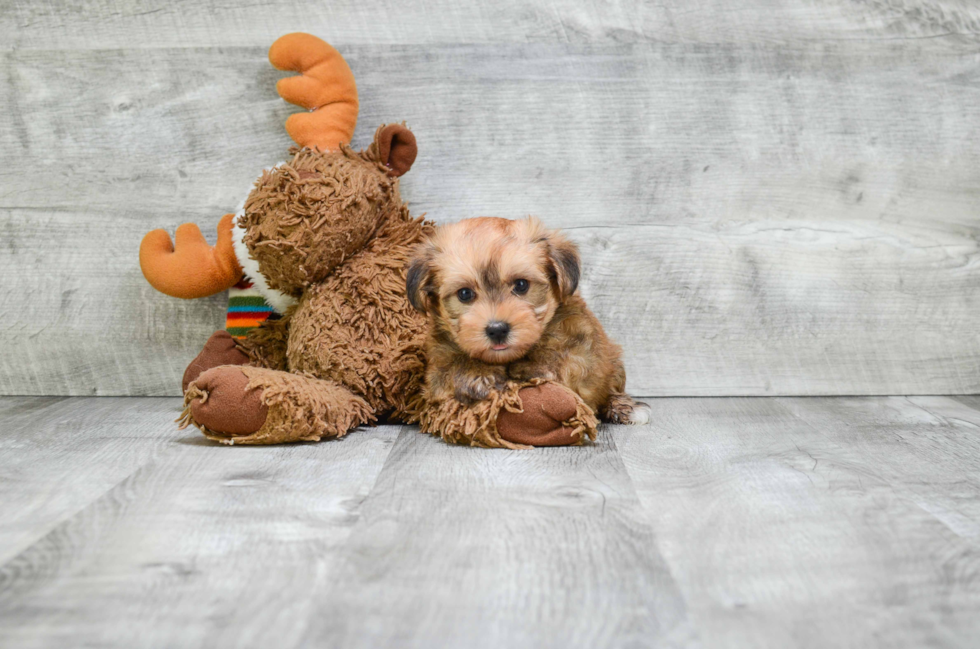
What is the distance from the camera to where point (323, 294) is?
2074mm

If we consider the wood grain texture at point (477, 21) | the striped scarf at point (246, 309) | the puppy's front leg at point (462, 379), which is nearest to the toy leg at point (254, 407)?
the puppy's front leg at point (462, 379)

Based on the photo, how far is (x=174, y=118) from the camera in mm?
2451

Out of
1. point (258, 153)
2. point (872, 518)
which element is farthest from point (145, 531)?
point (258, 153)

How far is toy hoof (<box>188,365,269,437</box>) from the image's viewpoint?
69.4 inches

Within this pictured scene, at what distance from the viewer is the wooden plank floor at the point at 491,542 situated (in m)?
0.96

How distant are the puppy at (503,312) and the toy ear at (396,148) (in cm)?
40

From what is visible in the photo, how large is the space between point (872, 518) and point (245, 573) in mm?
1026

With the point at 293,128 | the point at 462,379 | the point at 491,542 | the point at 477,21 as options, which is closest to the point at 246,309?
the point at 293,128

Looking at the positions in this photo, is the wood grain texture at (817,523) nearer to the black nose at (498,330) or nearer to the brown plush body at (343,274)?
the black nose at (498,330)

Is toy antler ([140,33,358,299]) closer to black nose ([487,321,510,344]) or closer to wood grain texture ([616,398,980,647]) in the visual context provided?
black nose ([487,321,510,344])

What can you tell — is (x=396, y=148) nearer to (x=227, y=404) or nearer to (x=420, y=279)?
(x=420, y=279)

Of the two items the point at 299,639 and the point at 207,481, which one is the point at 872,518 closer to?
the point at 299,639

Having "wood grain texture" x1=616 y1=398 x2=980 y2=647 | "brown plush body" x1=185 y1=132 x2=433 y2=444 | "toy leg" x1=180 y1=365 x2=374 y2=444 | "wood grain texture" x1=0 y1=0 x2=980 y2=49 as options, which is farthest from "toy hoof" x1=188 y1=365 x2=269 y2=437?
"wood grain texture" x1=0 y1=0 x2=980 y2=49

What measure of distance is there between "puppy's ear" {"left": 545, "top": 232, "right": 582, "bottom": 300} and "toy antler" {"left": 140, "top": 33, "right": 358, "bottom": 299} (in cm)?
73
